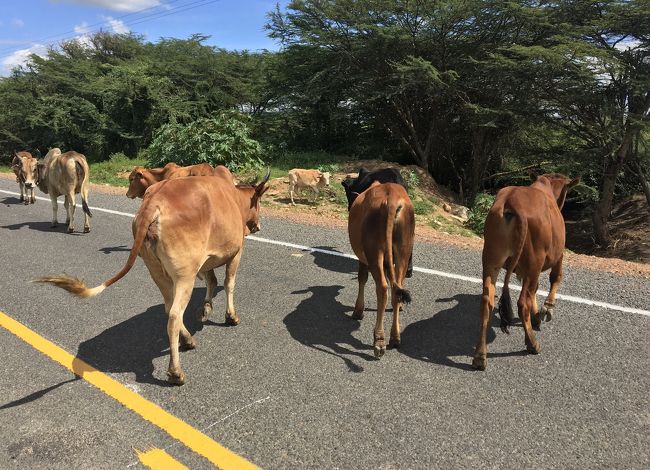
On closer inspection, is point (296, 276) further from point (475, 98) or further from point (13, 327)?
point (475, 98)

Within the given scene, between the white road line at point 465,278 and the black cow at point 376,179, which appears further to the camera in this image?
the black cow at point 376,179

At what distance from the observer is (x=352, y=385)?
368cm

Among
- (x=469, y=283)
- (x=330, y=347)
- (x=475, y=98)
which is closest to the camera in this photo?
(x=330, y=347)

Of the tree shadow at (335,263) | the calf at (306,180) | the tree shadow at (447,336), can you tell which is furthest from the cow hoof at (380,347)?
the calf at (306,180)

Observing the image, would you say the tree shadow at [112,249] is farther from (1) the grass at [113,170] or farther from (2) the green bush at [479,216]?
(1) the grass at [113,170]

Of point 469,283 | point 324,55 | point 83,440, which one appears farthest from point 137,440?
point 324,55

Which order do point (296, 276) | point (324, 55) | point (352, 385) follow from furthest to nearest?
point (324, 55)
point (296, 276)
point (352, 385)

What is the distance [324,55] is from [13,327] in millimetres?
14775

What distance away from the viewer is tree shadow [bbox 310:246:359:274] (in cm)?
665

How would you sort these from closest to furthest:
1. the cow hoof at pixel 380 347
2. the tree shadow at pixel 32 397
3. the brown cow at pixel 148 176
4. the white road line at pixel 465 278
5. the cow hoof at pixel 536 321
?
the tree shadow at pixel 32 397, the cow hoof at pixel 380 347, the cow hoof at pixel 536 321, the white road line at pixel 465 278, the brown cow at pixel 148 176

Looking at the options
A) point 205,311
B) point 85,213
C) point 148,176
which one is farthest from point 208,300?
point 85,213

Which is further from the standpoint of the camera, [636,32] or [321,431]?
[636,32]

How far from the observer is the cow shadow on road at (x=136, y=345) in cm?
398

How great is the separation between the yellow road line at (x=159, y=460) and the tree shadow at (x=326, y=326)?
1.54 metres
